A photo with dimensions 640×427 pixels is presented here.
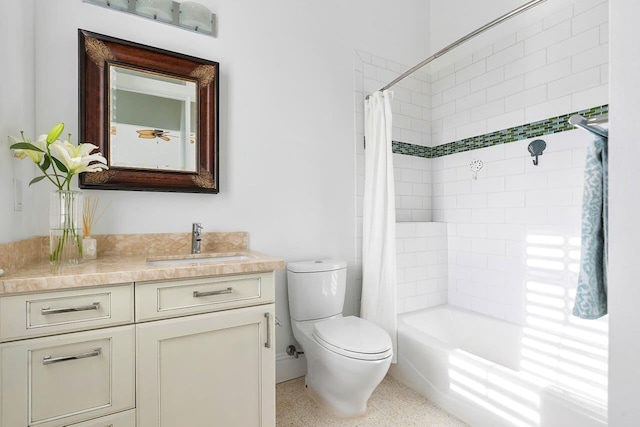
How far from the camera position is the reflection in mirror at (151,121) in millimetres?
1636

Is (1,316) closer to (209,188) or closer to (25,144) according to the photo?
(25,144)

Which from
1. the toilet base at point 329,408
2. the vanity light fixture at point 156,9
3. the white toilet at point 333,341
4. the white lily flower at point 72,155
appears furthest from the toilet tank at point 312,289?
the vanity light fixture at point 156,9

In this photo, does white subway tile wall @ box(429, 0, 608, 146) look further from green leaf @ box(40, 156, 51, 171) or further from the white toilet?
green leaf @ box(40, 156, 51, 171)

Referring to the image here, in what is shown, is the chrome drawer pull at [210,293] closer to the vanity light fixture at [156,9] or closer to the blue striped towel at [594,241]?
the blue striped towel at [594,241]

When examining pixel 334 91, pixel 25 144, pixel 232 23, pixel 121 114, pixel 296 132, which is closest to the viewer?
pixel 25 144

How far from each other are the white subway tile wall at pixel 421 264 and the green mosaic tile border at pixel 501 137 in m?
0.64

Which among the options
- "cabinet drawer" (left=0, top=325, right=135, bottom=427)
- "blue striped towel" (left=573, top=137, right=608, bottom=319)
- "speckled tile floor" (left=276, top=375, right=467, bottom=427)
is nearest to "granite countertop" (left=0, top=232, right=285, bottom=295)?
"cabinet drawer" (left=0, top=325, right=135, bottom=427)

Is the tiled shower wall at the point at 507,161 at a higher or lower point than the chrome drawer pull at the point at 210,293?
higher

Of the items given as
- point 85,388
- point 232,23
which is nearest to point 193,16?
point 232,23

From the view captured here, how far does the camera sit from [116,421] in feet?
3.74

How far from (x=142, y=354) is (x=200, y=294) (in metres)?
0.28

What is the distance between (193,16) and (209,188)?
3.20 feet

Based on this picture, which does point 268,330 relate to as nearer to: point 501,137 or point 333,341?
point 333,341

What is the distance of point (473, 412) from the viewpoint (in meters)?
1.67
